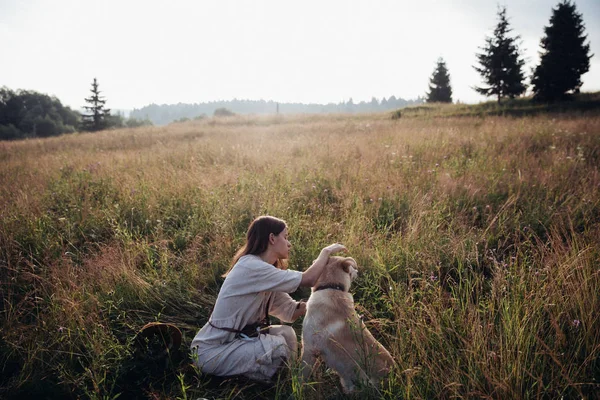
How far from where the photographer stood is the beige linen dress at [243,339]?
2.36 m

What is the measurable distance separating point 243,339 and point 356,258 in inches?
58.1

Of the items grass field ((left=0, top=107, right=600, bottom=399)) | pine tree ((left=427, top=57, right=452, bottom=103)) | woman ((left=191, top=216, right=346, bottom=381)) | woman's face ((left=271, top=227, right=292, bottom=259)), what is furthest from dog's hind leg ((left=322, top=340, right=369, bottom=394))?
pine tree ((left=427, top=57, right=452, bottom=103))

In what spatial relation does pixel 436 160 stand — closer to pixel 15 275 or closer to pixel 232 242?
pixel 232 242

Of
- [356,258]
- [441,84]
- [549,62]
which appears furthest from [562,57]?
[356,258]

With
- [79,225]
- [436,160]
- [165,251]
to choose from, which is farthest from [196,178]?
[436,160]

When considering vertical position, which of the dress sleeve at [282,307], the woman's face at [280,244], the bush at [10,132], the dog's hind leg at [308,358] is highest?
the bush at [10,132]

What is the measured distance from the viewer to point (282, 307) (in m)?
2.74

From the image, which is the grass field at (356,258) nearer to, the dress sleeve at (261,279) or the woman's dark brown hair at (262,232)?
the dress sleeve at (261,279)

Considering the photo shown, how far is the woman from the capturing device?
93.0 inches

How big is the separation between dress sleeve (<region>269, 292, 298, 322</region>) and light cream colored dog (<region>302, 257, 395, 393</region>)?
448mm

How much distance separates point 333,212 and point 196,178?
2.77m

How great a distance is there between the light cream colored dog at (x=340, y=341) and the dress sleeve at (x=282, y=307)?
45 cm

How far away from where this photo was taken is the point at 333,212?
4.54 meters

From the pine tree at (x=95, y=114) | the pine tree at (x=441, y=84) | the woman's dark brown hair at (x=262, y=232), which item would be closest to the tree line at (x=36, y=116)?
the pine tree at (x=95, y=114)
